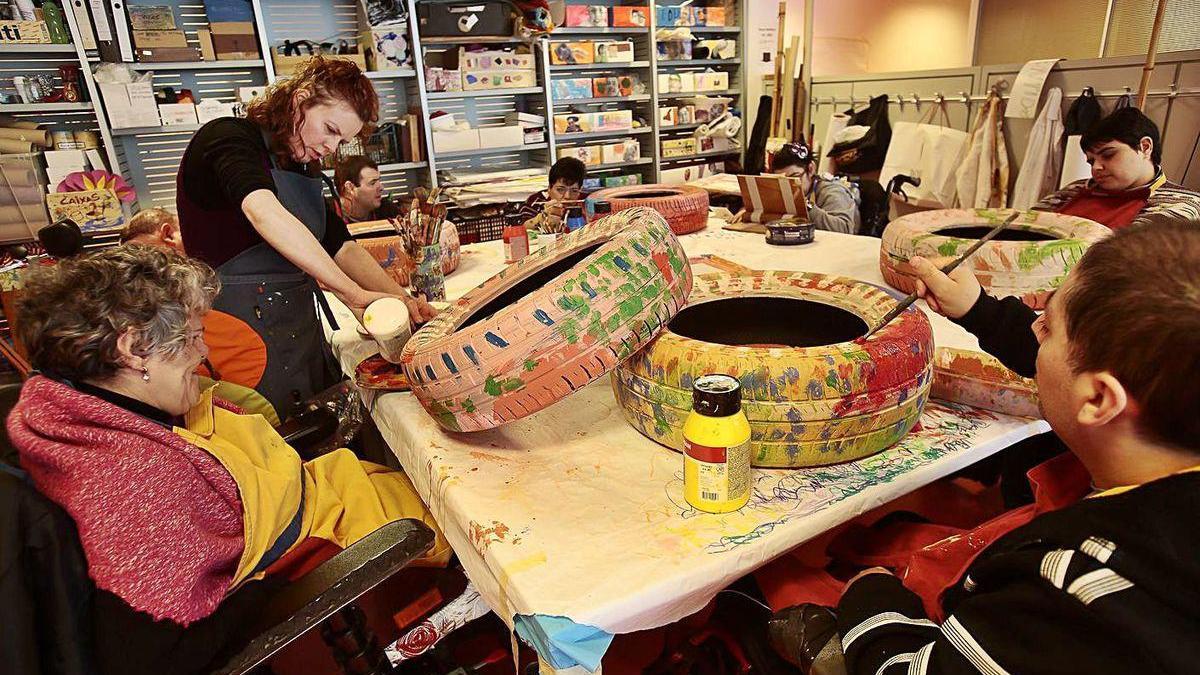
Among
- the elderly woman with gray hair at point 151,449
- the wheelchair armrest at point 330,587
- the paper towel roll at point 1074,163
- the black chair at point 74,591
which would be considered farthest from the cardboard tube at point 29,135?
the paper towel roll at point 1074,163

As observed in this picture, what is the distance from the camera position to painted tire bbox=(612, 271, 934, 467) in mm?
1040

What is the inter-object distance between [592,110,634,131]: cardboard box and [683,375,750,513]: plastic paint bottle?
482 centimetres

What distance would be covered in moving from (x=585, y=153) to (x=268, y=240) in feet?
13.5

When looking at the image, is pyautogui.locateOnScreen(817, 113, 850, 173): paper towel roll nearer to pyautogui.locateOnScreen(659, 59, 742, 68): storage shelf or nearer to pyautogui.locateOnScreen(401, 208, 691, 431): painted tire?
pyautogui.locateOnScreen(659, 59, 742, 68): storage shelf

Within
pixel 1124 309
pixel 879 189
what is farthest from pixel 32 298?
pixel 879 189

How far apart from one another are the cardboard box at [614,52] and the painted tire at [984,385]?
4.66 m

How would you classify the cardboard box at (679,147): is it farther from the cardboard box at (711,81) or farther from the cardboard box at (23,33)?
the cardboard box at (23,33)

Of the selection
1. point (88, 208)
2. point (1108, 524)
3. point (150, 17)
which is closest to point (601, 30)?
point (150, 17)

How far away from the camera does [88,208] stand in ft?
12.4

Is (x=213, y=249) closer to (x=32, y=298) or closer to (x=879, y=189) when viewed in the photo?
(x=32, y=298)

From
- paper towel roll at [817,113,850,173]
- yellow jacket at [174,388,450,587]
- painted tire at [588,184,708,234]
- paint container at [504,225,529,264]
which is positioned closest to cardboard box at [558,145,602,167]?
paper towel roll at [817,113,850,173]

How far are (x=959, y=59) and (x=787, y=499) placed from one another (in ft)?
24.6

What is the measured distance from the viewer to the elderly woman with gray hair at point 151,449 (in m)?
0.94

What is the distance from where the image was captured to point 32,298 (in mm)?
1084
